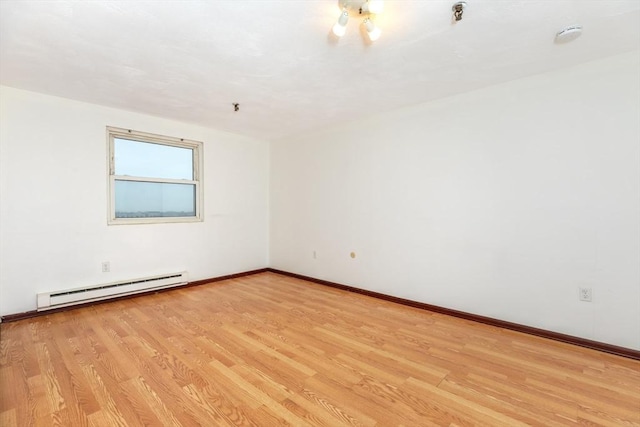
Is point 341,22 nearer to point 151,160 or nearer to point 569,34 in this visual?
point 569,34

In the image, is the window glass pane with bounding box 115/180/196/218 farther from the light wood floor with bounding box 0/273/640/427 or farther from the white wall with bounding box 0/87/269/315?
the light wood floor with bounding box 0/273/640/427

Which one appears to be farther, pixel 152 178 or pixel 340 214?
pixel 340 214

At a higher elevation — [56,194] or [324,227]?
[56,194]

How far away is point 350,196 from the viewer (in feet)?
13.4

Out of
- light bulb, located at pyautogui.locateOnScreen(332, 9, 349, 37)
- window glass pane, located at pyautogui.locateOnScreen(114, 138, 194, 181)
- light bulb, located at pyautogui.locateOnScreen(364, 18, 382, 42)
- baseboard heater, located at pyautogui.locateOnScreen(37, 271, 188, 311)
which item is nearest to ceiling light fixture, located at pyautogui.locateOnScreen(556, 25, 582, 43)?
light bulb, located at pyautogui.locateOnScreen(364, 18, 382, 42)

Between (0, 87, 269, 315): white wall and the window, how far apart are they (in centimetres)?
10

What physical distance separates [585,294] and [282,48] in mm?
3169

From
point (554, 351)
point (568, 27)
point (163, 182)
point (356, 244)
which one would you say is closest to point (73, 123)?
point (163, 182)

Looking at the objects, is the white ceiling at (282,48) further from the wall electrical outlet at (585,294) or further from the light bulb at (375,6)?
the wall electrical outlet at (585,294)

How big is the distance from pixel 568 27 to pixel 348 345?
2.79 meters

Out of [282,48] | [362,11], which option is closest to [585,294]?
[362,11]

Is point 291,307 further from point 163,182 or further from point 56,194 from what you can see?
point 56,194

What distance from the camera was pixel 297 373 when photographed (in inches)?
80.1

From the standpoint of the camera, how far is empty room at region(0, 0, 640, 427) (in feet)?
5.88
